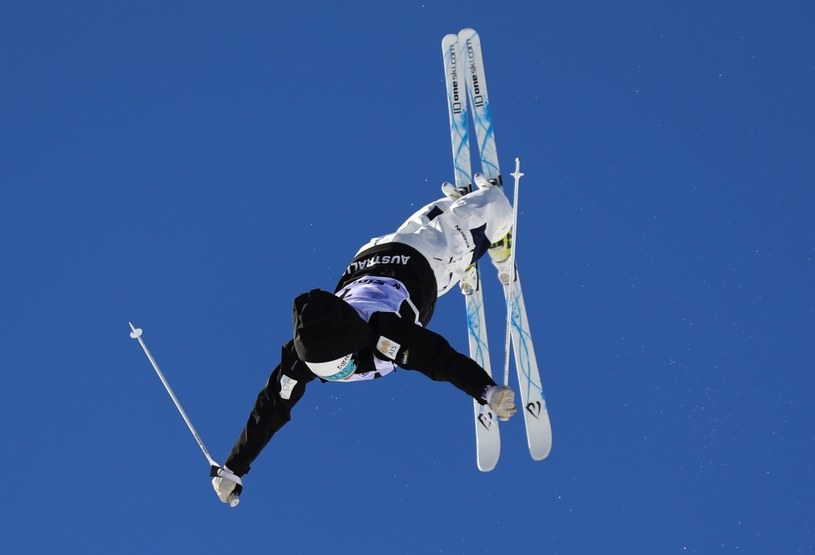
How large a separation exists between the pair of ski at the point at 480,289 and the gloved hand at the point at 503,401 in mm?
2446

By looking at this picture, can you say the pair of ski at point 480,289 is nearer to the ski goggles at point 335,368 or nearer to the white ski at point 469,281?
the white ski at point 469,281

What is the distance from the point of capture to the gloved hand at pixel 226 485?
6723 mm

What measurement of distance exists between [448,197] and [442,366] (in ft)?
8.48

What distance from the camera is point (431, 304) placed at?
24.6ft

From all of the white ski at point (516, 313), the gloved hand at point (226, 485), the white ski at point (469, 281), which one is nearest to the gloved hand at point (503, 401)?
the gloved hand at point (226, 485)

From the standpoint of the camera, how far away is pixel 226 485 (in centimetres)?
672

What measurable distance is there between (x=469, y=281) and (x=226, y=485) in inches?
106

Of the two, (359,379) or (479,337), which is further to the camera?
(479,337)

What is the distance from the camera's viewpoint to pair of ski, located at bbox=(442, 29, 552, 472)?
8594 millimetres

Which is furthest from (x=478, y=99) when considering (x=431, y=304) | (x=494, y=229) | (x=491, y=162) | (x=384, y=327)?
(x=384, y=327)

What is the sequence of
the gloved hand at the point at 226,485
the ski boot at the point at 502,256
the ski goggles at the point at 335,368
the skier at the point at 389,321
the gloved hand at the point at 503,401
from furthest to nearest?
the ski boot at the point at 502,256 → the gloved hand at the point at 226,485 → the ski goggles at the point at 335,368 → the skier at the point at 389,321 → the gloved hand at the point at 503,401

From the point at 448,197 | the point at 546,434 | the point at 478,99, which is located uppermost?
the point at 478,99

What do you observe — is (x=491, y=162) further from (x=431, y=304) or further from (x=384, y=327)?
(x=384, y=327)

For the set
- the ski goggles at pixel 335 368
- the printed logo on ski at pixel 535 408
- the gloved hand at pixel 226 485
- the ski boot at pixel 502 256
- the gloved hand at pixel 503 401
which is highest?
the ski boot at pixel 502 256
